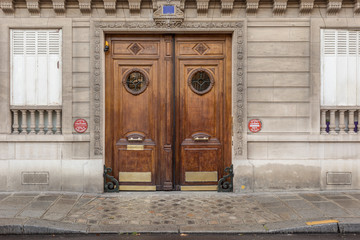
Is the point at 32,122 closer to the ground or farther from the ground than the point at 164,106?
closer to the ground

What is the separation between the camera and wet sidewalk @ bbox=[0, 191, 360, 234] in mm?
5684

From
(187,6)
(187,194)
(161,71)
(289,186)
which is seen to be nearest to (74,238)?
(187,194)

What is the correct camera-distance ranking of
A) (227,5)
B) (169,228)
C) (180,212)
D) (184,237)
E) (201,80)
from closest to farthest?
(184,237)
(169,228)
(180,212)
(227,5)
(201,80)

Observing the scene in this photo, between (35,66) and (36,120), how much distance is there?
1263mm

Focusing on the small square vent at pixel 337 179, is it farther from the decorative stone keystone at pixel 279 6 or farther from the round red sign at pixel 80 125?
the round red sign at pixel 80 125

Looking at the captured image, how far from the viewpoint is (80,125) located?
782 centimetres

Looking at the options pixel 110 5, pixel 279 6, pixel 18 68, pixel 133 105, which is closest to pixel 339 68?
pixel 279 6

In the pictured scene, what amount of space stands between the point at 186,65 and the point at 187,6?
53.2 inches

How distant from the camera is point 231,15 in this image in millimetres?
7879

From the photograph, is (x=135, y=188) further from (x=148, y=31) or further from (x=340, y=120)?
(x=340, y=120)

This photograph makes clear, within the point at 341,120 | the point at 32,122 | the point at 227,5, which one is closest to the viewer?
the point at 227,5

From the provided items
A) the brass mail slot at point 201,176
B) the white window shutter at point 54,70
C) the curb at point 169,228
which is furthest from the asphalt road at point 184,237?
the white window shutter at point 54,70

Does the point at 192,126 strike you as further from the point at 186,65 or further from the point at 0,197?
the point at 0,197

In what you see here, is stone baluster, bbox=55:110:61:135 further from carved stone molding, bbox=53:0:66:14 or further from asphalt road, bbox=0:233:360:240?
asphalt road, bbox=0:233:360:240
